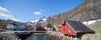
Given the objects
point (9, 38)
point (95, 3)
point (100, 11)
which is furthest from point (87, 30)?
point (95, 3)

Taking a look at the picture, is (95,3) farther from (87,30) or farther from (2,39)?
(2,39)

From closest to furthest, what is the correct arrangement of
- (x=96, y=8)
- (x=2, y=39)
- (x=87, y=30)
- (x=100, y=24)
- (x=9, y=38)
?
(x=2, y=39) → (x=9, y=38) → (x=87, y=30) → (x=100, y=24) → (x=96, y=8)

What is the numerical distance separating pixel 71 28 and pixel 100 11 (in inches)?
A: 3202

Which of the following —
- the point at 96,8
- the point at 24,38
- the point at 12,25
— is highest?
the point at 96,8

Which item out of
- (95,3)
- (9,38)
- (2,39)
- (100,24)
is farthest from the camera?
(95,3)

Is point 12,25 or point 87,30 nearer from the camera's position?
point 87,30

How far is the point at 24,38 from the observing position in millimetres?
60000

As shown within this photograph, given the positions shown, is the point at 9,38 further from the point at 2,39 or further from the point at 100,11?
the point at 100,11

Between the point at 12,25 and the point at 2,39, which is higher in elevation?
the point at 12,25

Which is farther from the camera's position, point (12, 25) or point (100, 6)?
point (100, 6)

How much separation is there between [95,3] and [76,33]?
104m

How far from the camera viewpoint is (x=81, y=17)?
5027 inches

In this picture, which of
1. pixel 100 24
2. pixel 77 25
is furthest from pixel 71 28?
pixel 100 24

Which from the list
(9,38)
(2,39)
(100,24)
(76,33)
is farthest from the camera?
(100,24)
